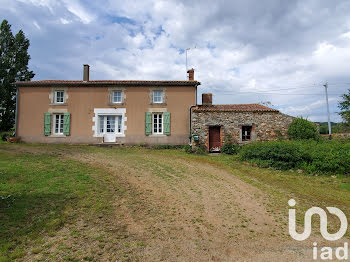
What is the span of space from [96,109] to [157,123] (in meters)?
4.47

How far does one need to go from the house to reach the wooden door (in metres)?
1.82

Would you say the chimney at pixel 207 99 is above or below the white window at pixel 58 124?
above

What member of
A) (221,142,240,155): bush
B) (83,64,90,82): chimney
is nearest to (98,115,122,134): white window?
(83,64,90,82): chimney

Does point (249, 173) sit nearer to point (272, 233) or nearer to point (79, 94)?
point (272, 233)

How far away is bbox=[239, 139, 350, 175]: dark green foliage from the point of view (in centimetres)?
777

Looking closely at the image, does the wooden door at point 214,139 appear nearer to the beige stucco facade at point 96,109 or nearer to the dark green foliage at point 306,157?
the beige stucco facade at point 96,109

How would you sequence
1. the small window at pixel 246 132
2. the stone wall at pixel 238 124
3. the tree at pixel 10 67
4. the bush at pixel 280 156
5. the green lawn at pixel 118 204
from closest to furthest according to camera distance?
the green lawn at pixel 118 204 < the bush at pixel 280 156 < the stone wall at pixel 238 124 < the small window at pixel 246 132 < the tree at pixel 10 67

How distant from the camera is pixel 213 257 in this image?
271cm

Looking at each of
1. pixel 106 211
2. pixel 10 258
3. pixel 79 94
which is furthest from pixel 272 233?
pixel 79 94

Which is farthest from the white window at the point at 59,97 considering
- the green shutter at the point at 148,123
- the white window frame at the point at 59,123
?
the green shutter at the point at 148,123

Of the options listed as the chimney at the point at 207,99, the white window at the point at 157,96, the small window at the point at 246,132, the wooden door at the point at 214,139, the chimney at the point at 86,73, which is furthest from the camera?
the chimney at the point at 207,99

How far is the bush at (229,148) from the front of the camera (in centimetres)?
1180

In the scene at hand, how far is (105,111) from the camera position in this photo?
45.9 ft

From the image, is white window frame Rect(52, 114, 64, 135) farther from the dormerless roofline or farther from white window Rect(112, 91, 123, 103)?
white window Rect(112, 91, 123, 103)
